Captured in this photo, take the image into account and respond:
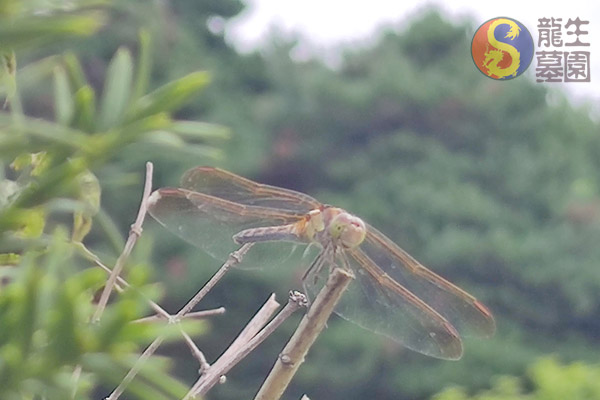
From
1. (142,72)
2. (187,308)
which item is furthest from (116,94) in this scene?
(187,308)

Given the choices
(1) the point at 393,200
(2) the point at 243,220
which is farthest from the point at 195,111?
(2) the point at 243,220

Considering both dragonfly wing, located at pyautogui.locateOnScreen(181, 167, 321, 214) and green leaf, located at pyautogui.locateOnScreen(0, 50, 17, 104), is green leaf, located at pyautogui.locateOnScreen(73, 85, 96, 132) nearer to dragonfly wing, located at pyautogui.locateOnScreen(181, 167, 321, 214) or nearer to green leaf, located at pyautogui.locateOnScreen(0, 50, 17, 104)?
green leaf, located at pyautogui.locateOnScreen(0, 50, 17, 104)

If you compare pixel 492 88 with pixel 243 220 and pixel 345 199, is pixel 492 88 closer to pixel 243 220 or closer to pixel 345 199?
pixel 345 199

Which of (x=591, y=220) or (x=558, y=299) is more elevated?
(x=591, y=220)

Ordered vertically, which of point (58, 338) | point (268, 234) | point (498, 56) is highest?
point (498, 56)

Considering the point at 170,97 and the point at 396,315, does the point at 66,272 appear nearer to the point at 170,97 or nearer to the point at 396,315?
the point at 170,97

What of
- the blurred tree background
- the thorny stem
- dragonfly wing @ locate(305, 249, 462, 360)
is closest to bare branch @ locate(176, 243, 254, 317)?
the thorny stem
